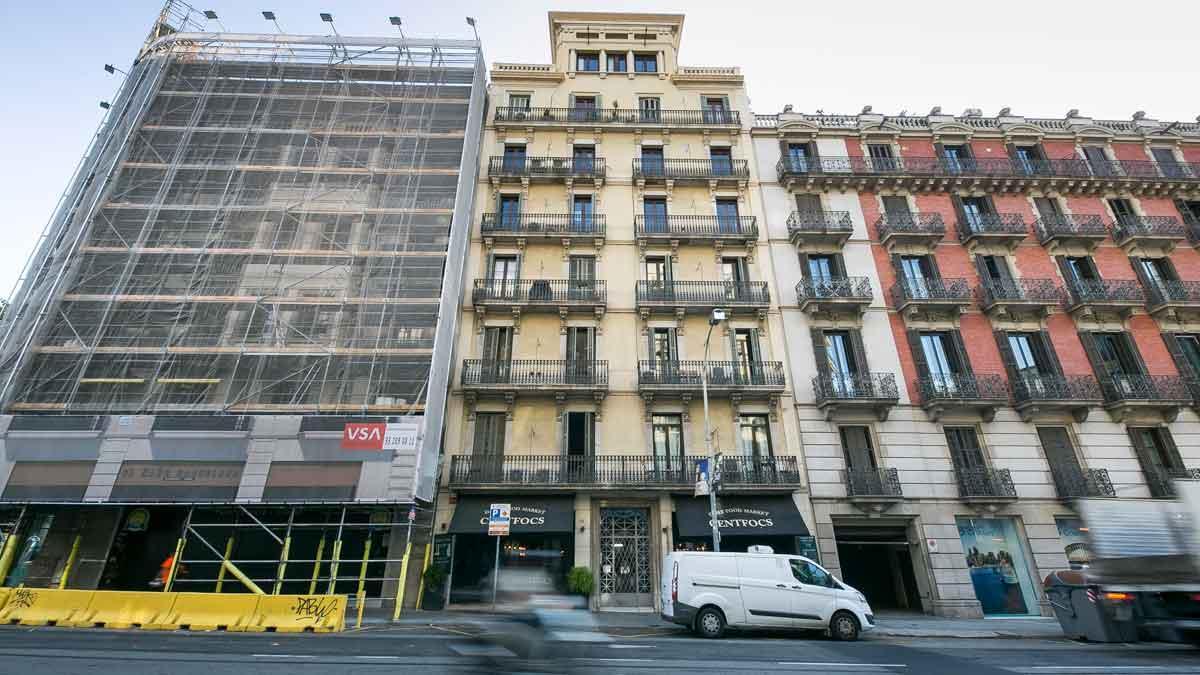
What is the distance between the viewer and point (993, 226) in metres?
21.1

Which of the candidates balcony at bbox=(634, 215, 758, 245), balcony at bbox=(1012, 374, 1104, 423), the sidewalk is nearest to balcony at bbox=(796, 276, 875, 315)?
balcony at bbox=(634, 215, 758, 245)

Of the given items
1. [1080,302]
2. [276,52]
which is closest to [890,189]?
[1080,302]

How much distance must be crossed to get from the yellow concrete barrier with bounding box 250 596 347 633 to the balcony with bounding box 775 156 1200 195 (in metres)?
22.8

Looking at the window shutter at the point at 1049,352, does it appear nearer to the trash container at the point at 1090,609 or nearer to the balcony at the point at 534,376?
the trash container at the point at 1090,609

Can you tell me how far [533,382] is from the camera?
60.9ft

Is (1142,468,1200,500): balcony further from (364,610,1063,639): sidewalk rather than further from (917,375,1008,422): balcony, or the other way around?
(364,610,1063,639): sidewalk

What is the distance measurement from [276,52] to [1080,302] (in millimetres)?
36207

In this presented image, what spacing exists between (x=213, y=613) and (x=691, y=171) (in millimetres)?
22718

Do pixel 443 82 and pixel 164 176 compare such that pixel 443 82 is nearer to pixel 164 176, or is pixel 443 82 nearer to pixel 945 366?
pixel 164 176

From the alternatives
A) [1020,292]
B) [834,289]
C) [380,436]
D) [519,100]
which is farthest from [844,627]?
[519,100]

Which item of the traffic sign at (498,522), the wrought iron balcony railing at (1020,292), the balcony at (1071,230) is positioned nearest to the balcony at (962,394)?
the wrought iron balcony railing at (1020,292)

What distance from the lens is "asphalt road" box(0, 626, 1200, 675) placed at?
26.6 ft

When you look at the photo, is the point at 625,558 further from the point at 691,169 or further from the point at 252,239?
the point at 252,239

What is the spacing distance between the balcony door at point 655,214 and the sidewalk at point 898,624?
14576 mm
